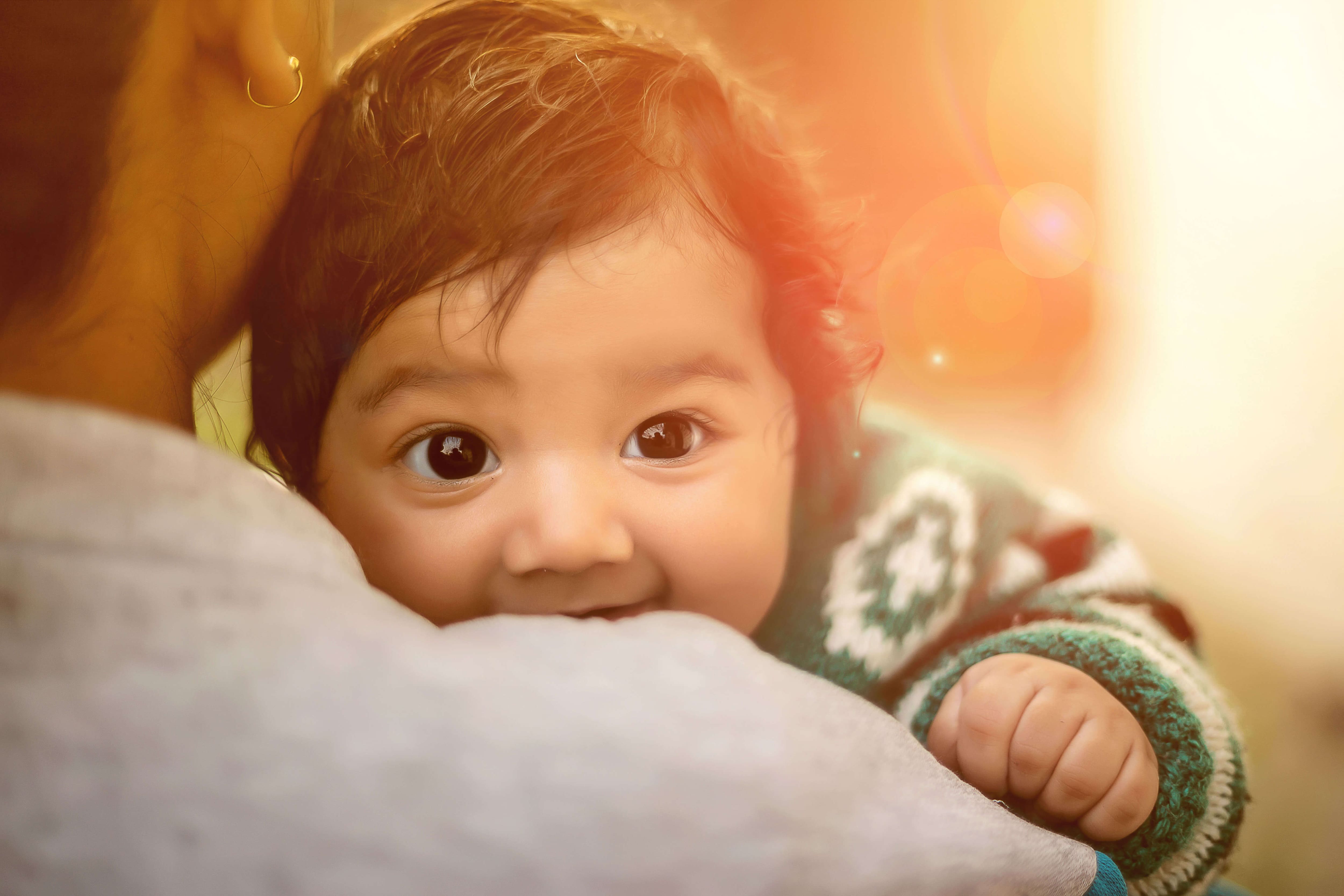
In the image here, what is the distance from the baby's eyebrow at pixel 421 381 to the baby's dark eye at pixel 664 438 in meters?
0.07

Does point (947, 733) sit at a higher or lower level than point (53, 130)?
lower

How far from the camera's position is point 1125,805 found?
438 millimetres

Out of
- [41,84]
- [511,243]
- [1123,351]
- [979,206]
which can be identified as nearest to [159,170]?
[41,84]

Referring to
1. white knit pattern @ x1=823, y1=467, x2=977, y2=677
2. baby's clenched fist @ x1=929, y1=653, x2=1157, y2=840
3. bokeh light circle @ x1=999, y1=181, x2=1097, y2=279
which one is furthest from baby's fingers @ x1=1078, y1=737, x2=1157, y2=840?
bokeh light circle @ x1=999, y1=181, x2=1097, y2=279

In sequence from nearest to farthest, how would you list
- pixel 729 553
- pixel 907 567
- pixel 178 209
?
pixel 178 209
pixel 729 553
pixel 907 567

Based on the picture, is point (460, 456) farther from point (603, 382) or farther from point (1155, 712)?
point (1155, 712)

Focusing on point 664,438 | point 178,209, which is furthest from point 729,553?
point 178,209

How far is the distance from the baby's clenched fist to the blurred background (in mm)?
181

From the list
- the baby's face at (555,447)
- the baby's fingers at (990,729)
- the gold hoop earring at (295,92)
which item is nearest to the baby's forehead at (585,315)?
the baby's face at (555,447)

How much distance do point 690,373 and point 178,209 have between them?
245 millimetres

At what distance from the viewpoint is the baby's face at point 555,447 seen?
1.31 feet

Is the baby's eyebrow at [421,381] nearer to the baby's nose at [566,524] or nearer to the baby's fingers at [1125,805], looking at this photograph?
the baby's nose at [566,524]

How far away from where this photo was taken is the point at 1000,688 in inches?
18.4

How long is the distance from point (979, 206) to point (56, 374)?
45 cm
